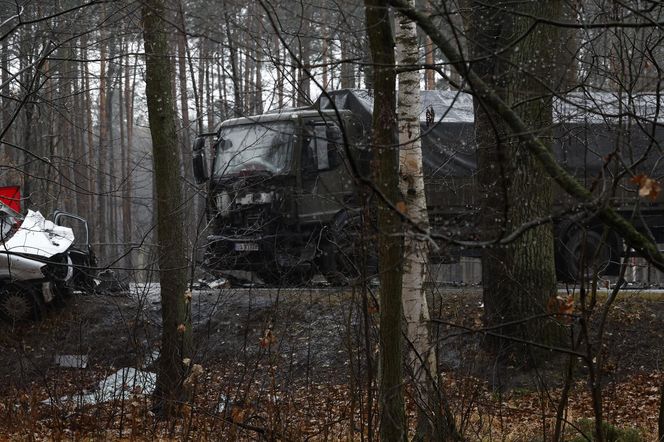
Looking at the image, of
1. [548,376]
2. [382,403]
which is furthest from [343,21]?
[548,376]

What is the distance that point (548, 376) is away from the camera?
1018cm

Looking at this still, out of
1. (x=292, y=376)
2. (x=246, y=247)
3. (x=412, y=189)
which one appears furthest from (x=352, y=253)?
(x=246, y=247)

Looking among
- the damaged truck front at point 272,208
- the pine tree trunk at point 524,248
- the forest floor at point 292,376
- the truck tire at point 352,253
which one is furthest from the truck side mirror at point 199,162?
the pine tree trunk at point 524,248

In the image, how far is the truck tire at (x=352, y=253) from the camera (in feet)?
17.5

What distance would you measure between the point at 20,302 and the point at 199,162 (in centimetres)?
346

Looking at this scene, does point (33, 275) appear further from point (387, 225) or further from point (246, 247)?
point (387, 225)

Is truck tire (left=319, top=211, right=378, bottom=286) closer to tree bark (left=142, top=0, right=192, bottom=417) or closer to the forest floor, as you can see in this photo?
the forest floor

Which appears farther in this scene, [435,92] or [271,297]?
[435,92]

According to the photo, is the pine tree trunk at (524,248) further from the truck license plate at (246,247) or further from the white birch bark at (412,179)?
the truck license plate at (246,247)

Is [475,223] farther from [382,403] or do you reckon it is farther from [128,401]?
[128,401]

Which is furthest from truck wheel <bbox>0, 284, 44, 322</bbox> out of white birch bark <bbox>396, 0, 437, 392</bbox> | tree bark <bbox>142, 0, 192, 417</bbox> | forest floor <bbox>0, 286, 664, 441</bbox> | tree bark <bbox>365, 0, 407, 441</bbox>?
tree bark <bbox>365, 0, 407, 441</bbox>

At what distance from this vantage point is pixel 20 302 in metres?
13.1

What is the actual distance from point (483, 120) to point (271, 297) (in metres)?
5.20

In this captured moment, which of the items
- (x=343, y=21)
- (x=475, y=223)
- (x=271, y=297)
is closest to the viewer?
(x=475, y=223)
